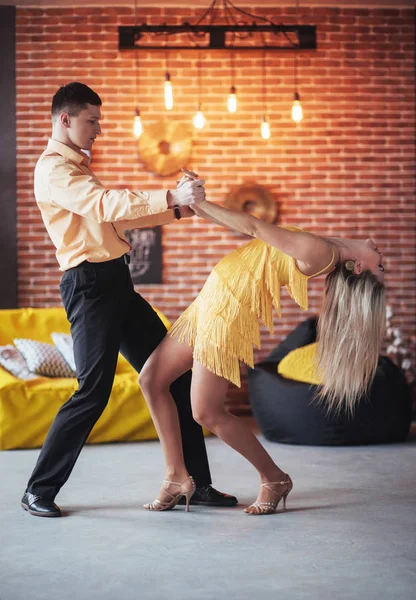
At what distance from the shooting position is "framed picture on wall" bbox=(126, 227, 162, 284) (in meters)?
6.36

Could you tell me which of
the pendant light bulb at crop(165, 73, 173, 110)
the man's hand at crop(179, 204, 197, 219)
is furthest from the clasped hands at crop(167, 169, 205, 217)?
the pendant light bulb at crop(165, 73, 173, 110)

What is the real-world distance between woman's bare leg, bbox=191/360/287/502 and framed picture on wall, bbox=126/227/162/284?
3.11 meters

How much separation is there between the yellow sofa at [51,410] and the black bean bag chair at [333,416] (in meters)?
0.80

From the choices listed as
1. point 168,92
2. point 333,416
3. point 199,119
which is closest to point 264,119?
point 199,119

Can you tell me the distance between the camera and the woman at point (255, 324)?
10.6ft

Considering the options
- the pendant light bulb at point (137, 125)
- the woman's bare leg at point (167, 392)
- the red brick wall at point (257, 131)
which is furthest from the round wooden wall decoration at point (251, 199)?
the woman's bare leg at point (167, 392)

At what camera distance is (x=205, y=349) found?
10.6 feet

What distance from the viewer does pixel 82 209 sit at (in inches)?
126

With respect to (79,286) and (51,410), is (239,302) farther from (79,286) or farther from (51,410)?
(51,410)

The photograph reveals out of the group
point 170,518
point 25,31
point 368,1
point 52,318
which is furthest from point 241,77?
point 170,518

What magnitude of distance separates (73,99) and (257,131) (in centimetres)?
319

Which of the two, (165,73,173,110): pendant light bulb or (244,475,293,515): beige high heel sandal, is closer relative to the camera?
(244,475,293,515): beige high heel sandal

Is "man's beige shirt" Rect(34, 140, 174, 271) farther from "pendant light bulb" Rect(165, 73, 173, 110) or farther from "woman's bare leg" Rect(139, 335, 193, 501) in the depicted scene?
"pendant light bulb" Rect(165, 73, 173, 110)

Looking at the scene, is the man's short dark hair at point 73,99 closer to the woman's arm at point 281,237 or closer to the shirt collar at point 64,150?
the shirt collar at point 64,150
